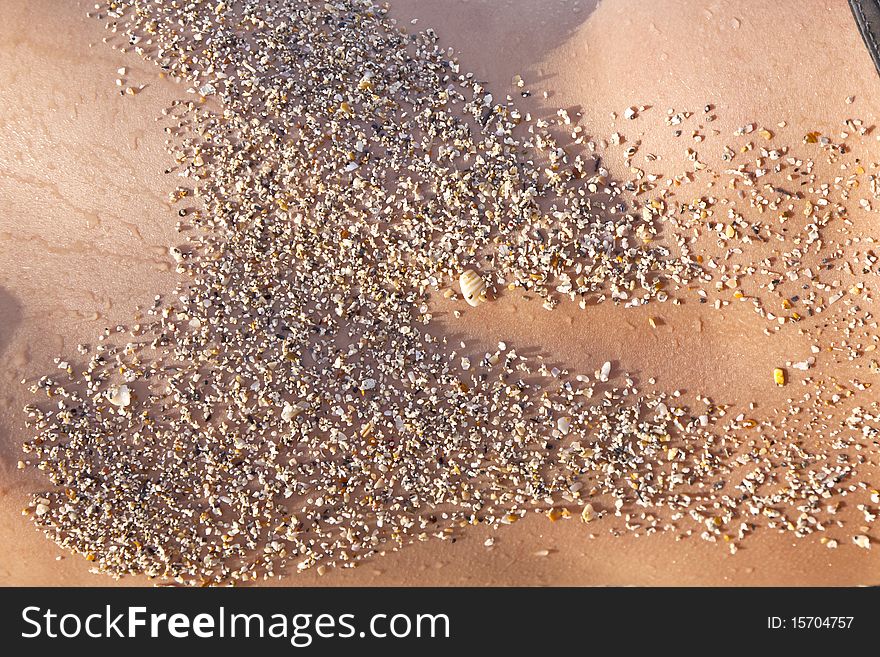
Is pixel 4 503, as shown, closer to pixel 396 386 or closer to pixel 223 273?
pixel 223 273

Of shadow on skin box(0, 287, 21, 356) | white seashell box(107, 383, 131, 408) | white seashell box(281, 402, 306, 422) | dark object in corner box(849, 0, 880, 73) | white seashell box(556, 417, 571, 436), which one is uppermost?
dark object in corner box(849, 0, 880, 73)

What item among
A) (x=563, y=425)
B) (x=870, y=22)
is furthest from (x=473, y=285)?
(x=870, y=22)

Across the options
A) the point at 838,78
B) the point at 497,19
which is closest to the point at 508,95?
the point at 497,19

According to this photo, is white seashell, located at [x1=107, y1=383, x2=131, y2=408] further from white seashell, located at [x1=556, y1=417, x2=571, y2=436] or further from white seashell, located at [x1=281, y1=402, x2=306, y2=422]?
white seashell, located at [x1=556, y1=417, x2=571, y2=436]

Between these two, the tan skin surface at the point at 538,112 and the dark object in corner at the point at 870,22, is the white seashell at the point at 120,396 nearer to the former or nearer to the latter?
the tan skin surface at the point at 538,112

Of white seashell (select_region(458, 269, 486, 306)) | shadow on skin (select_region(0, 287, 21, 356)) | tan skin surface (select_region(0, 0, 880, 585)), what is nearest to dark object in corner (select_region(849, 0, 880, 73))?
tan skin surface (select_region(0, 0, 880, 585))
